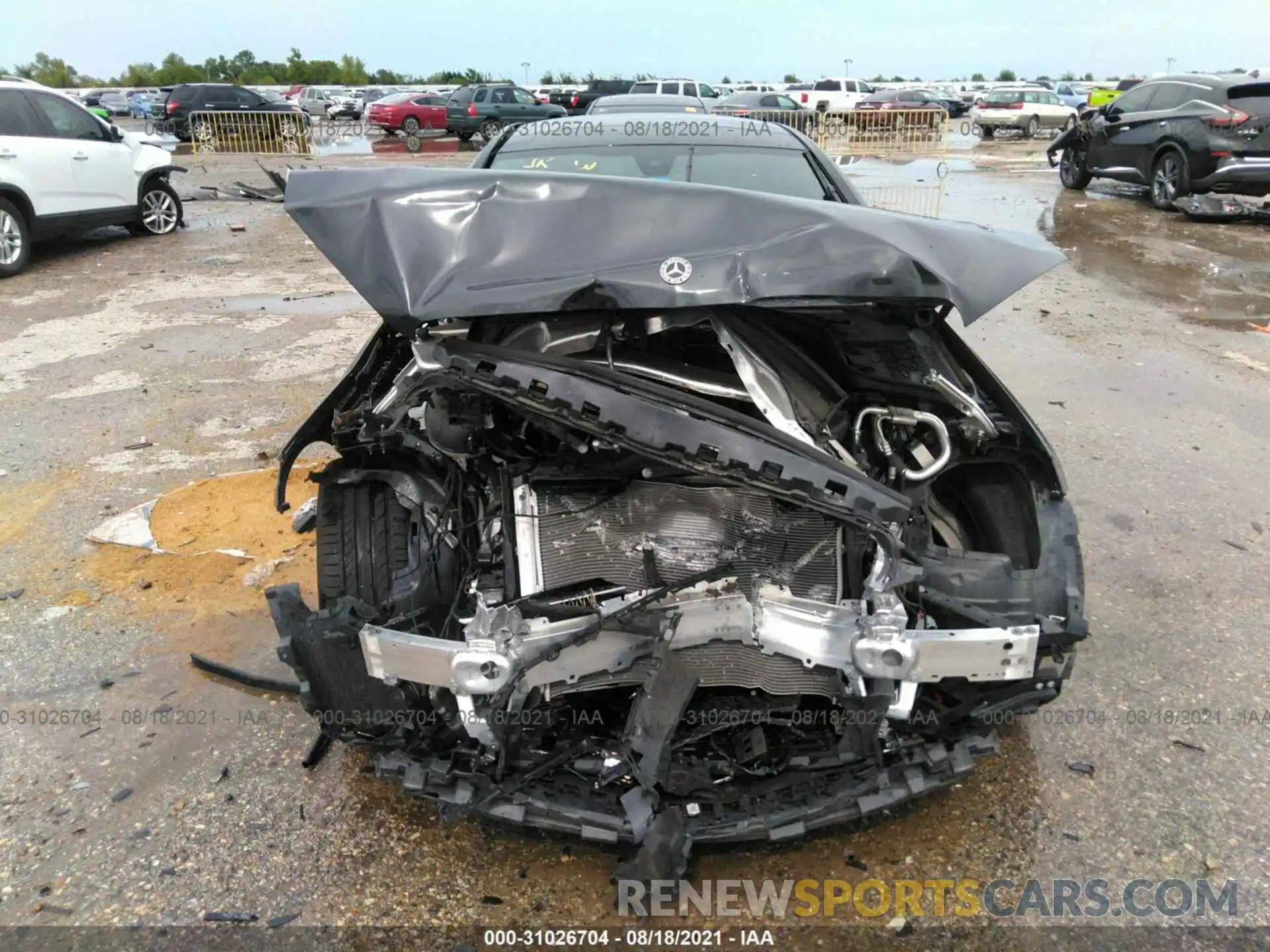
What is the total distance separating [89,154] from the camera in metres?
9.44

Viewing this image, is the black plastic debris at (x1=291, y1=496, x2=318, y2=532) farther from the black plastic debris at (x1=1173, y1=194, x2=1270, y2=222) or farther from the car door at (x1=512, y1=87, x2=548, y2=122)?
the car door at (x1=512, y1=87, x2=548, y2=122)

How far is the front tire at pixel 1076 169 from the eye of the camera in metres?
13.8

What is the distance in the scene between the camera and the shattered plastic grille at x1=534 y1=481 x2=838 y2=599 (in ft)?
7.50

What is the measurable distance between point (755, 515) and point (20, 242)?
9.57m

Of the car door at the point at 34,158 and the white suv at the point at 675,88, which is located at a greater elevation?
the white suv at the point at 675,88

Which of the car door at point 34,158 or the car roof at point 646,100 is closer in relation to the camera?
the car roof at point 646,100

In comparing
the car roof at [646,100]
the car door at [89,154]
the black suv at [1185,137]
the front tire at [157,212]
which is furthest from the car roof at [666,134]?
Answer: the black suv at [1185,137]

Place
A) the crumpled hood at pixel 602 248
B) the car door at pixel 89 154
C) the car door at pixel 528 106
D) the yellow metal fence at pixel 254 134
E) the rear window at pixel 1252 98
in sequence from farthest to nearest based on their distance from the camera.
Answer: the car door at pixel 528 106
the yellow metal fence at pixel 254 134
the rear window at pixel 1252 98
the car door at pixel 89 154
the crumpled hood at pixel 602 248

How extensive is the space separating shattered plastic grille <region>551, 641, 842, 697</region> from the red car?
2558 centimetres

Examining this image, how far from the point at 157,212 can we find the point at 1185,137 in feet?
42.4

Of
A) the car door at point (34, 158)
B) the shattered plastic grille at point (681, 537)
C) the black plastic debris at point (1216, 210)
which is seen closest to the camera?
the shattered plastic grille at point (681, 537)

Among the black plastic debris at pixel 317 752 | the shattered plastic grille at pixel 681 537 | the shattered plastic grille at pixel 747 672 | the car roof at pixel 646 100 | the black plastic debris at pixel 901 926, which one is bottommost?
the black plastic debris at pixel 901 926

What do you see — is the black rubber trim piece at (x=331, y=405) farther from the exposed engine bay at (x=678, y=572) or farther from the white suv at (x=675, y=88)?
the white suv at (x=675, y=88)

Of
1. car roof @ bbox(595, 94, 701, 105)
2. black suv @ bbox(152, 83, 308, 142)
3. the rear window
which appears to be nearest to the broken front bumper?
car roof @ bbox(595, 94, 701, 105)
